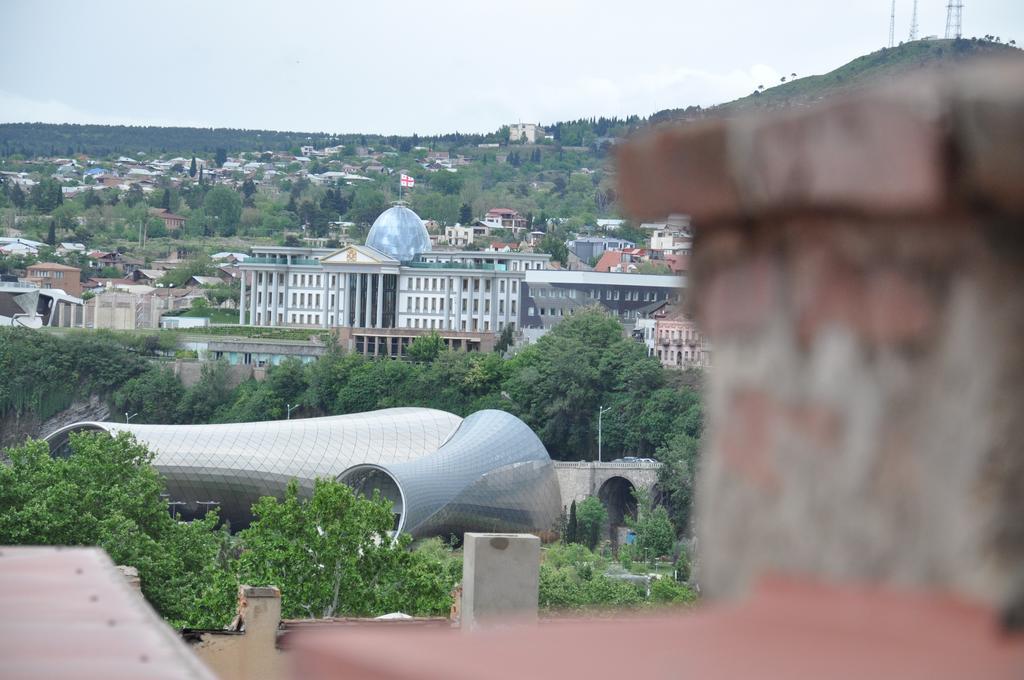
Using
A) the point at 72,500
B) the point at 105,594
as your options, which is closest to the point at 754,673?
the point at 105,594

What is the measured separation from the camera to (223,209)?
190 m

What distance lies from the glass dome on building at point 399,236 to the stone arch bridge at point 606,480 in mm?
40880

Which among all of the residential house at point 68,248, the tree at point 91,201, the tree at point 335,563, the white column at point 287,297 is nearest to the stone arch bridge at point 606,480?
the white column at point 287,297

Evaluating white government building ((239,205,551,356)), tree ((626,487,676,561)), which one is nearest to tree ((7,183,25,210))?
white government building ((239,205,551,356))

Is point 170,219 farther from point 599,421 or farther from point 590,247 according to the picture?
point 599,421

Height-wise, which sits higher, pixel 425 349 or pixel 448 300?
pixel 448 300

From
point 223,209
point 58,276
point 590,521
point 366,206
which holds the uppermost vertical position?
point 366,206

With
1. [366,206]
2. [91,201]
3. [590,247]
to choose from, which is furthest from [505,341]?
[91,201]

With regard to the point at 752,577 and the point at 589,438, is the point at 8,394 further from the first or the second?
the point at 752,577

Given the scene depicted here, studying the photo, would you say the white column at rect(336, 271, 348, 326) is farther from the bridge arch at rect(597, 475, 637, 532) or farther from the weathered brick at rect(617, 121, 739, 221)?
the weathered brick at rect(617, 121, 739, 221)

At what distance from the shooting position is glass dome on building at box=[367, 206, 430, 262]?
117375mm

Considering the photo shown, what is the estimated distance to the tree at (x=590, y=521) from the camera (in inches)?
2771

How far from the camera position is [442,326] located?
112 m

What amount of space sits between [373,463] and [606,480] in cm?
1451
